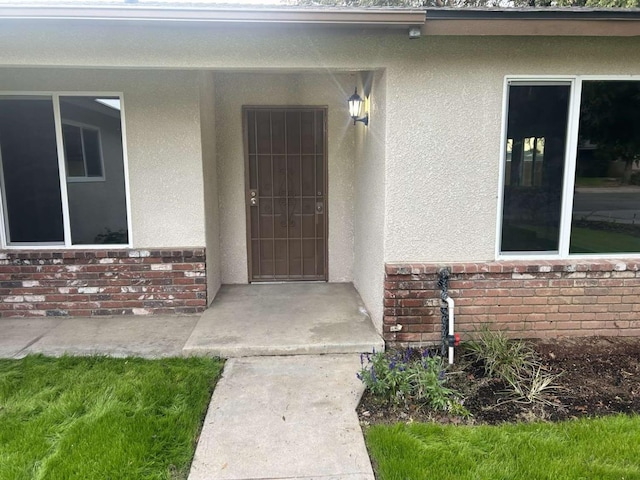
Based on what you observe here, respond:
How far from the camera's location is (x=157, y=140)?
4.80 meters

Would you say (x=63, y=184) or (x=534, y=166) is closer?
(x=534, y=166)

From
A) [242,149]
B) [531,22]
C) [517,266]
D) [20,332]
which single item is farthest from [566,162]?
[20,332]

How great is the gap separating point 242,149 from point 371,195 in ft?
7.10

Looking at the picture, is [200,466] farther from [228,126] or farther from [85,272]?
[228,126]

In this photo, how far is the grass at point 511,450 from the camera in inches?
98.3

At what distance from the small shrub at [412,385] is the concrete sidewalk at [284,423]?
19cm

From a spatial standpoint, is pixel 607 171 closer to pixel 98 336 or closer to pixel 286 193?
pixel 286 193

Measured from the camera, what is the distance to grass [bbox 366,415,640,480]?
2498mm

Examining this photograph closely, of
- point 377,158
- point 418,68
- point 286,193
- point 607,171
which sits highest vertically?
point 418,68

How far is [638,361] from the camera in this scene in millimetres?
3873

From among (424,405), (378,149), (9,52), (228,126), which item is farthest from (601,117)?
(9,52)

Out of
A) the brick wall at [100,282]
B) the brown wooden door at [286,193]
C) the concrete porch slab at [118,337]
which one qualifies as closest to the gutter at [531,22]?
the brown wooden door at [286,193]

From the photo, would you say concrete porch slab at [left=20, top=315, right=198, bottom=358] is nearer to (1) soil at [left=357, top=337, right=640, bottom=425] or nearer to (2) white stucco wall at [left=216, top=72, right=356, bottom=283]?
(2) white stucco wall at [left=216, top=72, right=356, bottom=283]

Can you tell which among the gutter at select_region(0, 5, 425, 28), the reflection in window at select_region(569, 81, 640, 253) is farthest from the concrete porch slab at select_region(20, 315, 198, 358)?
the reflection in window at select_region(569, 81, 640, 253)
